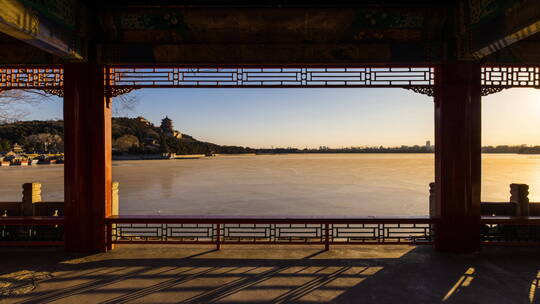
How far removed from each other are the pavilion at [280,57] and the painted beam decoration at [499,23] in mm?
220

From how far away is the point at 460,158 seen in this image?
508cm

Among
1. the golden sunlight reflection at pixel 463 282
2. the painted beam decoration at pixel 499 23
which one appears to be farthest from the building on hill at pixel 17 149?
the painted beam decoration at pixel 499 23

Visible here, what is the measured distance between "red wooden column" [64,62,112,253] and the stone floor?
43cm

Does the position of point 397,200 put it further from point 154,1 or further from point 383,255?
point 154,1

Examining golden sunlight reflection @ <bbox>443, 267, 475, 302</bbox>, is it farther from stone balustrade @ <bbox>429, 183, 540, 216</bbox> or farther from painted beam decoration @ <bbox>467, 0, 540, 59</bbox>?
painted beam decoration @ <bbox>467, 0, 540, 59</bbox>

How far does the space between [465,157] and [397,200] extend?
440 inches

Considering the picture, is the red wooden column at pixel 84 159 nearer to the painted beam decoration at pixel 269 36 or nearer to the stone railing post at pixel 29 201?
the painted beam decoration at pixel 269 36

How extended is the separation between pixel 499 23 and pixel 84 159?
7.42 metres

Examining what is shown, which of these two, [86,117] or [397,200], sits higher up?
[86,117]

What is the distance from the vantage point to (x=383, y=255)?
505cm

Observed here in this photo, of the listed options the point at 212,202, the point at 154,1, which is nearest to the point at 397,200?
the point at 212,202

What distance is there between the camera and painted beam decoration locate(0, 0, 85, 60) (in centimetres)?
354

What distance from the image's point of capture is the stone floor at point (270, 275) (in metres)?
3.70

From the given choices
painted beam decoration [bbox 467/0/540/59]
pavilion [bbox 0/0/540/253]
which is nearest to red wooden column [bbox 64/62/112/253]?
pavilion [bbox 0/0/540/253]
